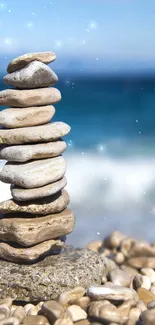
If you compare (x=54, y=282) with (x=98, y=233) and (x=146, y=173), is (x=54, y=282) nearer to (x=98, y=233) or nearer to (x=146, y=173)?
(x=98, y=233)

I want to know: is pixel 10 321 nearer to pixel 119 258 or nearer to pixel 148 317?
pixel 148 317

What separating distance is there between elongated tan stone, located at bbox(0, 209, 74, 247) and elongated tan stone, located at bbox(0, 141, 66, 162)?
0.54 meters

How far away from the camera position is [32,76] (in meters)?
4.64

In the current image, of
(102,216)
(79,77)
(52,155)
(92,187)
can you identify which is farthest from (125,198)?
(79,77)

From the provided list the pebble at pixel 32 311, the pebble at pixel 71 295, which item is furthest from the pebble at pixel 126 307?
the pebble at pixel 32 311

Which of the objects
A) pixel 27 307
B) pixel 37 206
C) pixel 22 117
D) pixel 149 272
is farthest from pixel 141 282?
pixel 22 117

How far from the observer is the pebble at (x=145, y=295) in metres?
4.73

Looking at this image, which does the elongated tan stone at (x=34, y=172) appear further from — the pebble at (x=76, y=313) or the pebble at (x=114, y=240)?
the pebble at (x=114, y=240)

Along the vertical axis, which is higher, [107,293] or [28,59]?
[28,59]

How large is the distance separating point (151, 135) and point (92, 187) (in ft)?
17.9

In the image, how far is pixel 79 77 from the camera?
2228 cm

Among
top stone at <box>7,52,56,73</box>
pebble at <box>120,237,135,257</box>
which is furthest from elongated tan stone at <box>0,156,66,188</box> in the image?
pebble at <box>120,237,135,257</box>

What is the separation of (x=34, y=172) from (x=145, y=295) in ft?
4.80

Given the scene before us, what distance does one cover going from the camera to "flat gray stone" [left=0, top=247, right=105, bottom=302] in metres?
4.59
